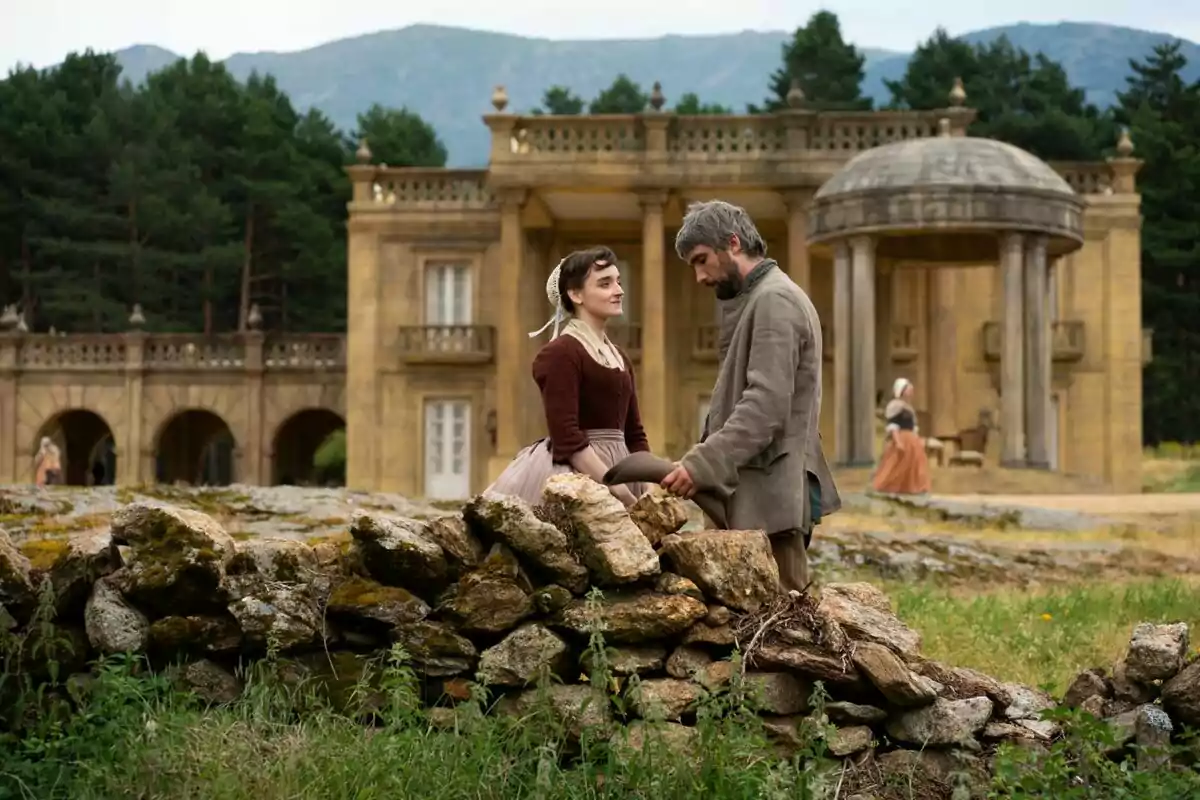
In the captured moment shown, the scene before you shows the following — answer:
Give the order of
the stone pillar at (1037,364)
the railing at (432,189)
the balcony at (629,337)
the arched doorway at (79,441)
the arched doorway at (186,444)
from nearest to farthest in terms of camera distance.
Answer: the stone pillar at (1037,364)
the balcony at (629,337)
the railing at (432,189)
the arched doorway at (79,441)
the arched doorway at (186,444)

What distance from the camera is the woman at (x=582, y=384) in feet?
19.0

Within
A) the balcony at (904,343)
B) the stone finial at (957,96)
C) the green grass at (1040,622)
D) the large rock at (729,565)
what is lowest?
the green grass at (1040,622)

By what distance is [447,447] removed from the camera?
33.0 metres

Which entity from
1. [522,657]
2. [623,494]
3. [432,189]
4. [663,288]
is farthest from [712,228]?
[432,189]

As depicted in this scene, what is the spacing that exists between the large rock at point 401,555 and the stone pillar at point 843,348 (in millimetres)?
18474

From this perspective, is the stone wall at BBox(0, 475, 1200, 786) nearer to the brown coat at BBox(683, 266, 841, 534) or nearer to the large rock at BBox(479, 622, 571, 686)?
the large rock at BBox(479, 622, 571, 686)

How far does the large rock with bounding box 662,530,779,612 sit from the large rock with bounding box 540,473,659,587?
0.35 feet

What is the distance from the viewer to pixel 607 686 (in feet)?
16.1

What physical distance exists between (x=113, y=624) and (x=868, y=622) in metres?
2.45

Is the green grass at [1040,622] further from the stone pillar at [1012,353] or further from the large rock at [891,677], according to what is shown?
the stone pillar at [1012,353]

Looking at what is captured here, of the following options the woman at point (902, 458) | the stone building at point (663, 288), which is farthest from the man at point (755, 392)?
the stone building at point (663, 288)

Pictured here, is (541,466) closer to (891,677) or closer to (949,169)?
(891,677)

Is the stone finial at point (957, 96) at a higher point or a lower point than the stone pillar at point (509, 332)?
higher

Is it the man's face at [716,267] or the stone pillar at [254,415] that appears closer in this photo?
the man's face at [716,267]
